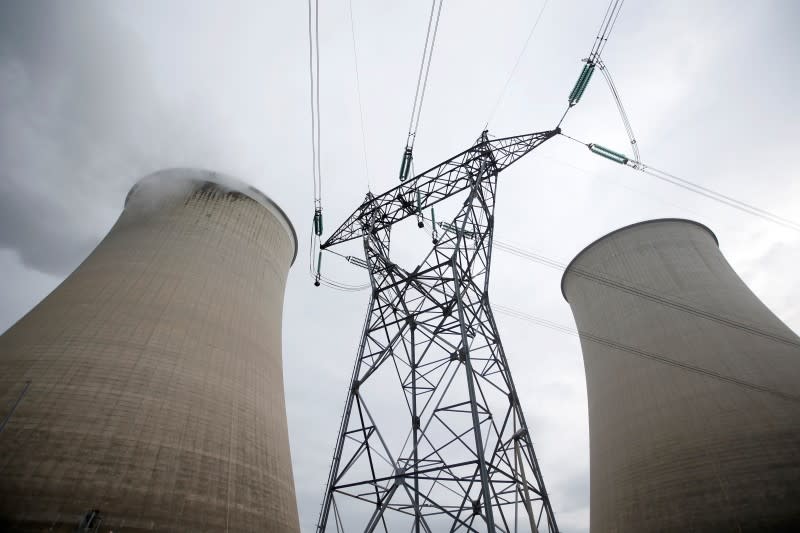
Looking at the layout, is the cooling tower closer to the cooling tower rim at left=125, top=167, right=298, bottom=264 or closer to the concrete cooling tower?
the concrete cooling tower

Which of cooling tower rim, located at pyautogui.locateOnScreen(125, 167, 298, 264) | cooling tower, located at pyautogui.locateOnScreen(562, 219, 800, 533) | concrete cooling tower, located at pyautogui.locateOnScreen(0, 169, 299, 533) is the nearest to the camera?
concrete cooling tower, located at pyautogui.locateOnScreen(0, 169, 299, 533)

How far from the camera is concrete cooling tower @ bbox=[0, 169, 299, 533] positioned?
19.2ft

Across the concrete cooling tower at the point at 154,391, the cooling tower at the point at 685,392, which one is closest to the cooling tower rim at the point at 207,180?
the concrete cooling tower at the point at 154,391

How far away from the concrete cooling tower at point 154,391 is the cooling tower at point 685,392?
25.8 ft

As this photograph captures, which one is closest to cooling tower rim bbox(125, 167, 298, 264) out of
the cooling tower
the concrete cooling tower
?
the concrete cooling tower

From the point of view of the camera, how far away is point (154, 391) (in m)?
7.07

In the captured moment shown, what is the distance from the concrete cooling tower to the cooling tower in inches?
310

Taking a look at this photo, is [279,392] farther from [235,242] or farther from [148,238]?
[148,238]

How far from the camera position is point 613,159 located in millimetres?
8242

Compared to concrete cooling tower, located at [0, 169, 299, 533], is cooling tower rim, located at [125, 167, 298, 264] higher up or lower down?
higher up

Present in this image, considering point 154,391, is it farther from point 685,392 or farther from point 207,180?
point 685,392

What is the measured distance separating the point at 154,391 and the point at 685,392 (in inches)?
437

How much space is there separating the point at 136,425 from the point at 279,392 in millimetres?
3199

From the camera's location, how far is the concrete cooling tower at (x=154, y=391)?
19.2 ft
